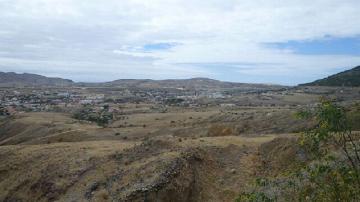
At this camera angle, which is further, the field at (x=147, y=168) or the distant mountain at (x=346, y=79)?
the distant mountain at (x=346, y=79)

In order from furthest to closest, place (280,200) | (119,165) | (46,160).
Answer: (46,160), (119,165), (280,200)

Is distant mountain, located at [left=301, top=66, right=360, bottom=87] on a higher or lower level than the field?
higher

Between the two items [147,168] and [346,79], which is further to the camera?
[346,79]

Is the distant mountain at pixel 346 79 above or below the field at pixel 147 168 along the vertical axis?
above

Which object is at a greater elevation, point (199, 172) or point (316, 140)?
point (316, 140)

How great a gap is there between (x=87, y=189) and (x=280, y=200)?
35.7ft

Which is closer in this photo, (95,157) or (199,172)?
(199,172)

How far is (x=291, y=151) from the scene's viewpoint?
22125mm

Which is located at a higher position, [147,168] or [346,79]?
[346,79]

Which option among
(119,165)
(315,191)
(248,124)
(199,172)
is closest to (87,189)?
(119,165)

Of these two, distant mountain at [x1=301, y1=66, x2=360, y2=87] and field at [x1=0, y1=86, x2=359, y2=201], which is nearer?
field at [x1=0, y1=86, x2=359, y2=201]

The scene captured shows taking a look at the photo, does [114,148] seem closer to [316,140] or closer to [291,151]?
[291,151]

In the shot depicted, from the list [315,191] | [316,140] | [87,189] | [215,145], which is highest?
[316,140]

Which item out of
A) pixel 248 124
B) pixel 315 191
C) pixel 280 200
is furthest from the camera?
pixel 248 124
